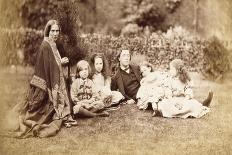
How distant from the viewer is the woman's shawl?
615cm

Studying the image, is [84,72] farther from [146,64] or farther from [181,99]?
[181,99]

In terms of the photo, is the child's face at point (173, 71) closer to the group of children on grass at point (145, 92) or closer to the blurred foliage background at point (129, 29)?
the group of children on grass at point (145, 92)

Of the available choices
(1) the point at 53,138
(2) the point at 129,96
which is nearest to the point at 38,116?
(1) the point at 53,138

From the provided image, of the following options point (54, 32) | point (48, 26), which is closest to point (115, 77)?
point (54, 32)

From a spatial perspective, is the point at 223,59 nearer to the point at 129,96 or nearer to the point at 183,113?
the point at 183,113

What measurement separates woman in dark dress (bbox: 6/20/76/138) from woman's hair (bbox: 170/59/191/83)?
1.52 meters

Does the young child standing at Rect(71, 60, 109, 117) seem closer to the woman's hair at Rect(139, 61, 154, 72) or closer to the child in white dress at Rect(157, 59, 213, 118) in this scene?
the woman's hair at Rect(139, 61, 154, 72)

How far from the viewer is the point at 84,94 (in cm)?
621

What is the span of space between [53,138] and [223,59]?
261 centimetres

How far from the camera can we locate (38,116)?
20.1 feet

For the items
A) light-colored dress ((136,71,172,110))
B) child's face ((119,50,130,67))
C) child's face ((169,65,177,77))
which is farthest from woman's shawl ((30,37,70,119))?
child's face ((169,65,177,77))

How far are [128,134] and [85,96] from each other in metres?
0.79

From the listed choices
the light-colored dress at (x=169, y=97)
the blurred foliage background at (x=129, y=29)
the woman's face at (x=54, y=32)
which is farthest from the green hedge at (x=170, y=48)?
the woman's face at (x=54, y=32)

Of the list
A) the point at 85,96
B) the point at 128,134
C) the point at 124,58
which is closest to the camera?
the point at 128,134
